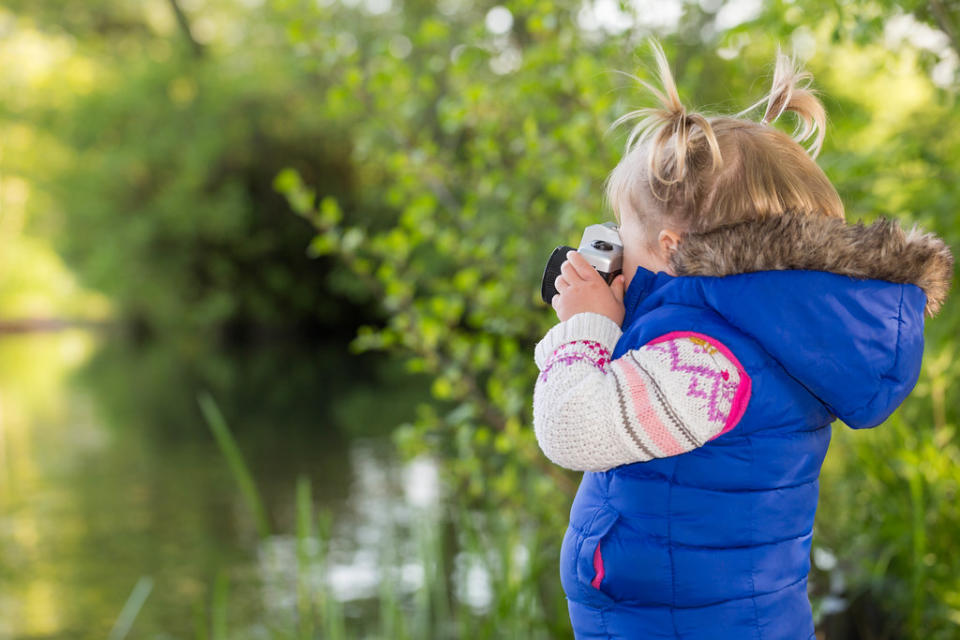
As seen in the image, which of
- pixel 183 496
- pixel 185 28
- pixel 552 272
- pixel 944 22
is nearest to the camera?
pixel 552 272

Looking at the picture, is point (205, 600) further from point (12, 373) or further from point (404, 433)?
point (12, 373)

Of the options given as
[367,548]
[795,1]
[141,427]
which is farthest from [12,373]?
[795,1]

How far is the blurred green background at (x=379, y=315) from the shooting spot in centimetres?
299

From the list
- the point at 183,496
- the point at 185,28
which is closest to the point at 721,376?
the point at 183,496

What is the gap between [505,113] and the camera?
14.1 ft

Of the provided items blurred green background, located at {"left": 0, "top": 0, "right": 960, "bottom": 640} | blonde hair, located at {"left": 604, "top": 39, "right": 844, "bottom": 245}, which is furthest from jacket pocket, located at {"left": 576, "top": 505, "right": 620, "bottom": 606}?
blurred green background, located at {"left": 0, "top": 0, "right": 960, "bottom": 640}

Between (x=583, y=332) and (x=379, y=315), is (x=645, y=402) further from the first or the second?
(x=379, y=315)

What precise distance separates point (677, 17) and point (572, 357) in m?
2.63

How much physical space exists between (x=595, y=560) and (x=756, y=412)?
28 centimetres

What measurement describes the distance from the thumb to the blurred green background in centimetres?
53

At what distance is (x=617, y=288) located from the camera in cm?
144

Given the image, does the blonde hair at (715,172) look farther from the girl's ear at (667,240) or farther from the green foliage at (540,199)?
the green foliage at (540,199)

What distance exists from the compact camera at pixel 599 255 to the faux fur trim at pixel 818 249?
12 centimetres

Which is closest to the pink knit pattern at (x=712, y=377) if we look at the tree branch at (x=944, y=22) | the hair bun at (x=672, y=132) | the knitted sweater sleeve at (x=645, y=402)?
the knitted sweater sleeve at (x=645, y=402)
